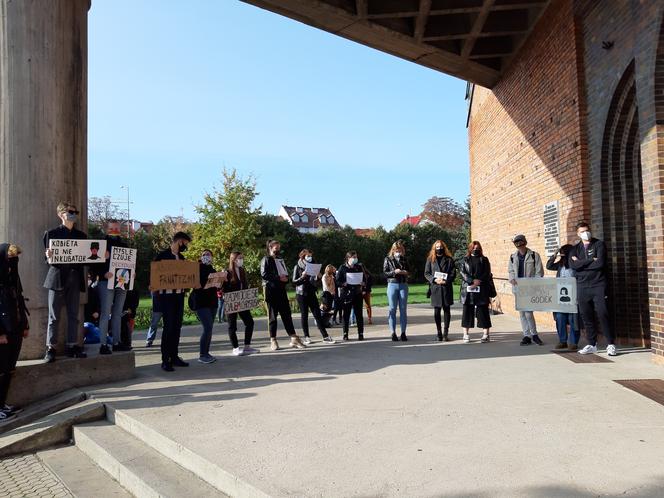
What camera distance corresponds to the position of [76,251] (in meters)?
6.10

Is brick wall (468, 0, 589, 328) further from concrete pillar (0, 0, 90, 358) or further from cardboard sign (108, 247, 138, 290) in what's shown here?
concrete pillar (0, 0, 90, 358)

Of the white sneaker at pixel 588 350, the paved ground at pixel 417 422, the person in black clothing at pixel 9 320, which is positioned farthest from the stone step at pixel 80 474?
the white sneaker at pixel 588 350

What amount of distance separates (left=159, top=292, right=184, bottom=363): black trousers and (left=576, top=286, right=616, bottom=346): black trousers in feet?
20.3

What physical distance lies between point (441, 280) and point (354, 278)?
1.98 metres

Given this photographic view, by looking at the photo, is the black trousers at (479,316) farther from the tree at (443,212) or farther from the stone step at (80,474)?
the tree at (443,212)

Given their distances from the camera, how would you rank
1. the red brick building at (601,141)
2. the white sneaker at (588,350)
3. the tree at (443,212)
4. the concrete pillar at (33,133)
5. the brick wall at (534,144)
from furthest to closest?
the tree at (443,212) < the brick wall at (534,144) < the white sneaker at (588,350) < the red brick building at (601,141) < the concrete pillar at (33,133)

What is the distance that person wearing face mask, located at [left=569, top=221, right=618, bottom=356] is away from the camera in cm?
738

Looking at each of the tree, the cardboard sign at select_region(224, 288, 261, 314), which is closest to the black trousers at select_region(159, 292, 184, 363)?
the cardboard sign at select_region(224, 288, 261, 314)

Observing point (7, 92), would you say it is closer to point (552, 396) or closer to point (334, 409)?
point (334, 409)

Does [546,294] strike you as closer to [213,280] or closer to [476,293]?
[476,293]

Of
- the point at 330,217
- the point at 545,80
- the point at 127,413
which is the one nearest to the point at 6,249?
the point at 127,413

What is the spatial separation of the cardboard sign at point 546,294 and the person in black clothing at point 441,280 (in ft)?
4.14

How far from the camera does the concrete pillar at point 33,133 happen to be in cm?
606

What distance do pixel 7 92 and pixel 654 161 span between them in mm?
8345
